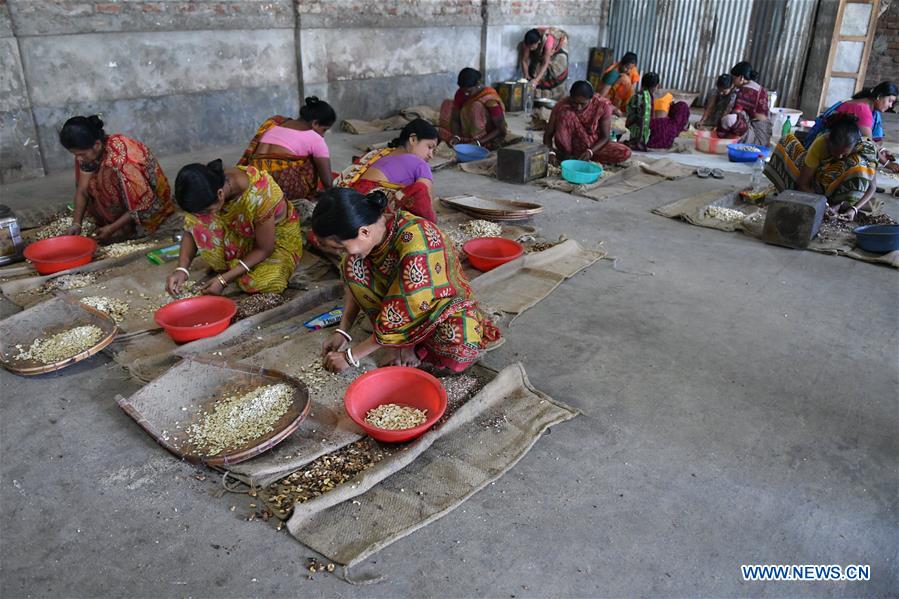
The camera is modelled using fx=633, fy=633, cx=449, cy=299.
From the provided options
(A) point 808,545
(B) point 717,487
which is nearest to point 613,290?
(B) point 717,487

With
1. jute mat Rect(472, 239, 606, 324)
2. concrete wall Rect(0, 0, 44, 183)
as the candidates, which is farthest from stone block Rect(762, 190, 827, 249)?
concrete wall Rect(0, 0, 44, 183)

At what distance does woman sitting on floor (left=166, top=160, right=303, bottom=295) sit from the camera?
3229 millimetres

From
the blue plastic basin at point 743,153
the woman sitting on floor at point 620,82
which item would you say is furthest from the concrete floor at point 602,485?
the woman sitting on floor at point 620,82

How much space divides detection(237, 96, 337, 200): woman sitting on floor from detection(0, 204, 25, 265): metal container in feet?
4.59

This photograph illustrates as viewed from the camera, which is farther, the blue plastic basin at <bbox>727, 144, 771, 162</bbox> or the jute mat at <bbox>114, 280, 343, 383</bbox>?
the blue plastic basin at <bbox>727, 144, 771, 162</bbox>

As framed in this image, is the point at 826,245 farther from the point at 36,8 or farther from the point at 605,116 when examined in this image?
the point at 36,8

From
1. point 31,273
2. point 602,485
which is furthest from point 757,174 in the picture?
point 31,273

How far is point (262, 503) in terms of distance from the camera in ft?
6.89

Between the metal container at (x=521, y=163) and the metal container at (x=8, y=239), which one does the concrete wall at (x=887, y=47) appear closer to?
the metal container at (x=521, y=163)

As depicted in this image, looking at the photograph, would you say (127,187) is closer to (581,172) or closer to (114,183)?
(114,183)

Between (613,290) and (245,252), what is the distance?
2.13 meters

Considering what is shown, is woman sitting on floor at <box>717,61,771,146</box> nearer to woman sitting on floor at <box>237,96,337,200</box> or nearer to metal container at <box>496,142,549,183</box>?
metal container at <box>496,142,549,183</box>

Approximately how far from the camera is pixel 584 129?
6.26 m

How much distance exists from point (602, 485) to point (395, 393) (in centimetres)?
86
